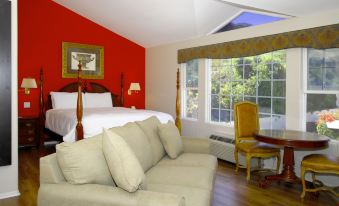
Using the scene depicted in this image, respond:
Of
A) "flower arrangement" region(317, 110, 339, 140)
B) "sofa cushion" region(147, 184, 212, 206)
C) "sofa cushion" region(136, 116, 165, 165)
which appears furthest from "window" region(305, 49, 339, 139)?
"sofa cushion" region(147, 184, 212, 206)

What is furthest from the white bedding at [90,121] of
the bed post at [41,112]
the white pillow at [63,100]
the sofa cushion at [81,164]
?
the sofa cushion at [81,164]

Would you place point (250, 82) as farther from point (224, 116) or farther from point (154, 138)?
point (154, 138)

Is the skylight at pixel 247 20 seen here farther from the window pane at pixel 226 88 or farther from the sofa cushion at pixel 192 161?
the sofa cushion at pixel 192 161

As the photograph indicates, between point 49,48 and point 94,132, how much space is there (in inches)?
114

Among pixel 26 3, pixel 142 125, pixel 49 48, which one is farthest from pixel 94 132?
pixel 26 3

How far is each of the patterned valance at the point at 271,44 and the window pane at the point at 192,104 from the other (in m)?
0.73

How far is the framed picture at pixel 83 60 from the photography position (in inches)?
248

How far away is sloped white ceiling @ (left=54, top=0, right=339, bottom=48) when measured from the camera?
3871mm

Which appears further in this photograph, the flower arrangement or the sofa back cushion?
the flower arrangement

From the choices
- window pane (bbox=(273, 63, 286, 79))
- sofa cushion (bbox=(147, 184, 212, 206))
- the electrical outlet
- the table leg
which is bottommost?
the table leg

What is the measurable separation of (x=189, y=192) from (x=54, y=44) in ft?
16.8

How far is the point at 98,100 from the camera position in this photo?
621 centimetres

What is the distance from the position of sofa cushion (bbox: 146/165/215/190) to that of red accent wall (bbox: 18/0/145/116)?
14.0 ft

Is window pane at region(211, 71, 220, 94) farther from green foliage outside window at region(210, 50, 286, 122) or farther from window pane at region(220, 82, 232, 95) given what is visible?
window pane at region(220, 82, 232, 95)
